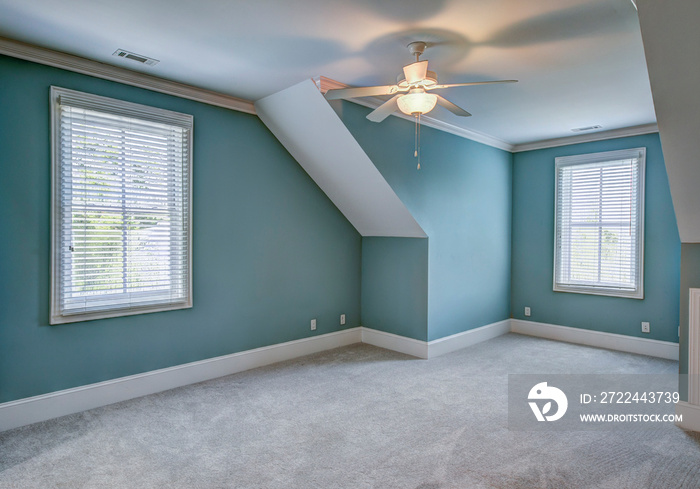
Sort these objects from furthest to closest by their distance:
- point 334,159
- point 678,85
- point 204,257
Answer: point 334,159 < point 204,257 < point 678,85

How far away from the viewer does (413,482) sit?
7.65ft

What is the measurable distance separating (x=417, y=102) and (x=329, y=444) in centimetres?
230

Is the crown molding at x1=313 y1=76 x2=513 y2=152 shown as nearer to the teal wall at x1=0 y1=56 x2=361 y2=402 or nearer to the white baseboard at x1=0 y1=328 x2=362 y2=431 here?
the teal wall at x1=0 y1=56 x2=361 y2=402

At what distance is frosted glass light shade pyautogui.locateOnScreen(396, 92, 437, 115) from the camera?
2.81 m

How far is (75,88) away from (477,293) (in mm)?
4609

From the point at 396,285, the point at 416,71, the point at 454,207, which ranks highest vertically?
the point at 416,71

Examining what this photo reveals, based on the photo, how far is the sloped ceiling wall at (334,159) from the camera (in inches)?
151

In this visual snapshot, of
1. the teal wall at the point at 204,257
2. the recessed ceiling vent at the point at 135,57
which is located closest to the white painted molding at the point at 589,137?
the teal wall at the point at 204,257

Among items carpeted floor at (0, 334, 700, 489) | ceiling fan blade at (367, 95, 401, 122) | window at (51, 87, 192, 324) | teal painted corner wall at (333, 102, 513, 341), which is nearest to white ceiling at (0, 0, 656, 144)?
ceiling fan blade at (367, 95, 401, 122)

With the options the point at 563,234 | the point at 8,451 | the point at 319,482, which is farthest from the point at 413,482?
the point at 563,234

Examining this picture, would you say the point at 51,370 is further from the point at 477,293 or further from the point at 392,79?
the point at 477,293

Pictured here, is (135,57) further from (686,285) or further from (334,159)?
(686,285)

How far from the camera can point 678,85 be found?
199 centimetres

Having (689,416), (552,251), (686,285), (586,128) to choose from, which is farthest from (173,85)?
(552,251)
